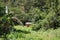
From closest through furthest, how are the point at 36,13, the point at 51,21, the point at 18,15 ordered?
the point at 51,21, the point at 36,13, the point at 18,15

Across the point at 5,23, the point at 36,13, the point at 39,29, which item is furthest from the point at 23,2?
the point at 5,23

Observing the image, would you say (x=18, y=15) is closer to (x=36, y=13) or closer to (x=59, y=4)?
(x=36, y=13)

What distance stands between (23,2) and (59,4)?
21.1 m

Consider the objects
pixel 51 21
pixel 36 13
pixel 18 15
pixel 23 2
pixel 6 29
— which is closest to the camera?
pixel 6 29

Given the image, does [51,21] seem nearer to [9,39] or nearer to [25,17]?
[9,39]

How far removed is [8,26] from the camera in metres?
15.6

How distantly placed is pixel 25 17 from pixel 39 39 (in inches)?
725

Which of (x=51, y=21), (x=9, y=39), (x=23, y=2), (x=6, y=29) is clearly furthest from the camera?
(x=23, y=2)

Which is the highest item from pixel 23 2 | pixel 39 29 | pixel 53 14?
pixel 53 14

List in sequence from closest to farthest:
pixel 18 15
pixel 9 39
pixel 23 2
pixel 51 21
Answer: pixel 9 39, pixel 51 21, pixel 18 15, pixel 23 2

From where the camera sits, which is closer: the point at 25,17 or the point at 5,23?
the point at 5,23

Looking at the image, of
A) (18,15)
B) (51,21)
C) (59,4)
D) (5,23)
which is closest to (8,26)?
(5,23)

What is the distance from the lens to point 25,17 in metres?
31.5

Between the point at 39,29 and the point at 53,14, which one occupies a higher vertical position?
the point at 53,14
